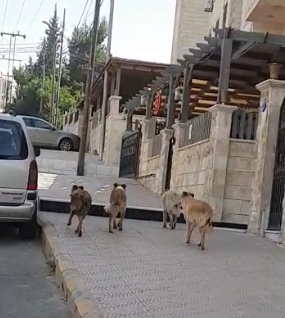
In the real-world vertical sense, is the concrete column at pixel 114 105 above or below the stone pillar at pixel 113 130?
above

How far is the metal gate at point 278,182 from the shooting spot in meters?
10.9

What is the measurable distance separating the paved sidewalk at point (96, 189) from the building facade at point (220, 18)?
20.8ft

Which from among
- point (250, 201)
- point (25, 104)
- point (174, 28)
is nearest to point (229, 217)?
point (250, 201)

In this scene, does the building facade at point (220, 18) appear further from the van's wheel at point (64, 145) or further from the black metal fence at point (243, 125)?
the van's wheel at point (64, 145)

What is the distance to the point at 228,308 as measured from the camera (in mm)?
5422

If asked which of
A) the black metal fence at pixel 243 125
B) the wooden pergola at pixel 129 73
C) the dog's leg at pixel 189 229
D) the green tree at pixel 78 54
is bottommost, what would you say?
the dog's leg at pixel 189 229

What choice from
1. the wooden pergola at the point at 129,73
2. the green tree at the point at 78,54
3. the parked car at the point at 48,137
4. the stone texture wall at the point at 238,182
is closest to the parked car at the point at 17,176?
the stone texture wall at the point at 238,182

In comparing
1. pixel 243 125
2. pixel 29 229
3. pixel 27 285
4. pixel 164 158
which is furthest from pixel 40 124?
pixel 27 285

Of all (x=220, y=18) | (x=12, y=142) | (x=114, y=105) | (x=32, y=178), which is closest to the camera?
(x=32, y=178)

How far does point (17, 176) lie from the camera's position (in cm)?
919

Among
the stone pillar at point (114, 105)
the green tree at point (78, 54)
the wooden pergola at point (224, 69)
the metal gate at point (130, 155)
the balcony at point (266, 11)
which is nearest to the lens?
the wooden pergola at point (224, 69)

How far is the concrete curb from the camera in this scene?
5217mm

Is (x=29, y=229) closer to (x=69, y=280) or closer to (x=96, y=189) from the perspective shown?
(x=69, y=280)

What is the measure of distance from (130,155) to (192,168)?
9.42 meters
